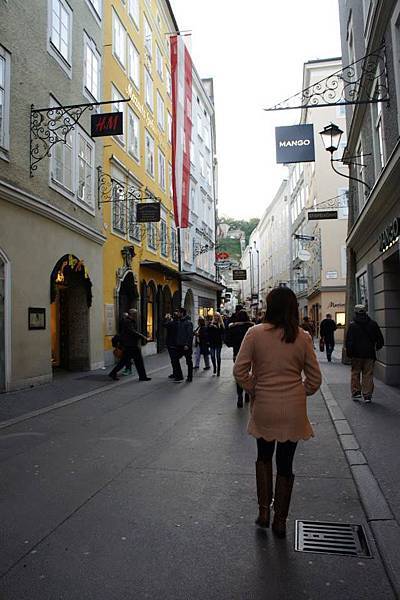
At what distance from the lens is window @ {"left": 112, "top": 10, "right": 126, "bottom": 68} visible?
19750 millimetres

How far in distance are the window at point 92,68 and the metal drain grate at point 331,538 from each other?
15.5 metres

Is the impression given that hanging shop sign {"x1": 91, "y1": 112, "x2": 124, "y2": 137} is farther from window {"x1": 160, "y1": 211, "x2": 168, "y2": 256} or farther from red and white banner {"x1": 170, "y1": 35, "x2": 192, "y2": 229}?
window {"x1": 160, "y1": 211, "x2": 168, "y2": 256}

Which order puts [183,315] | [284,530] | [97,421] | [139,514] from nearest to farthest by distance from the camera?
[284,530] < [139,514] < [97,421] < [183,315]

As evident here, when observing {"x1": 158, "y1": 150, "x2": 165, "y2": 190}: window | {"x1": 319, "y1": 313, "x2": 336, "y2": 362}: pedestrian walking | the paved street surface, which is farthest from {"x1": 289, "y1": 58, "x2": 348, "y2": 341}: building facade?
the paved street surface

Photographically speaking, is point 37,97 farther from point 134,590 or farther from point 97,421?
point 134,590

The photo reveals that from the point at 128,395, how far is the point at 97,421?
273 cm

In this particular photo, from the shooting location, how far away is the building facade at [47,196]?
1104cm

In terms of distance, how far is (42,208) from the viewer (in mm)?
12195

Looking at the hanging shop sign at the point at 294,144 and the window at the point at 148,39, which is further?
the window at the point at 148,39

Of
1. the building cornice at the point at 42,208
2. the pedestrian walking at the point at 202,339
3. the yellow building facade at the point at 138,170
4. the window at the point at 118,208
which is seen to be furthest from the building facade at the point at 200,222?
the building cornice at the point at 42,208

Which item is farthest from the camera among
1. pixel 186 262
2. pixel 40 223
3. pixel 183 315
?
pixel 186 262

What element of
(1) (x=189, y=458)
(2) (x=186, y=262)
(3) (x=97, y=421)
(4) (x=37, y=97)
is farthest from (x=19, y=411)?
(2) (x=186, y=262)

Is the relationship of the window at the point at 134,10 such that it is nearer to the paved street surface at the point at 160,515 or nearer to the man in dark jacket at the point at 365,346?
the man in dark jacket at the point at 365,346

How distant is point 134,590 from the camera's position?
2910mm
